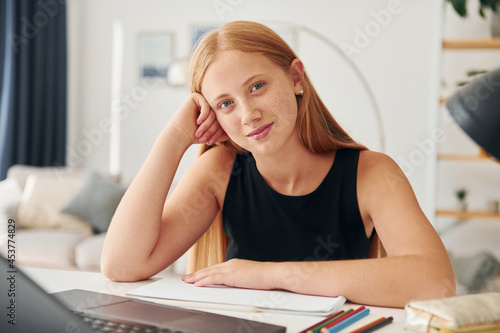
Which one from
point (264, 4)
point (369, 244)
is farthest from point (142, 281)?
point (264, 4)

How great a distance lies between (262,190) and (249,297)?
44 centimetres

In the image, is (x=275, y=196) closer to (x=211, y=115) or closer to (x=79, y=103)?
(x=211, y=115)

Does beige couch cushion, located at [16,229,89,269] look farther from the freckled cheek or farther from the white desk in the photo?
the freckled cheek

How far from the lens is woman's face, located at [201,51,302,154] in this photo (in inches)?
44.4

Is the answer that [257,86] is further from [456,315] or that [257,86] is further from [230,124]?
[456,315]

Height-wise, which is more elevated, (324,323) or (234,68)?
(234,68)

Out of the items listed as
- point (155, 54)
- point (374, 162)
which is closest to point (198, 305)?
point (374, 162)

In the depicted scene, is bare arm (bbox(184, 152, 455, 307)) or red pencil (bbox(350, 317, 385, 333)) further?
bare arm (bbox(184, 152, 455, 307))

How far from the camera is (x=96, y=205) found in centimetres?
367

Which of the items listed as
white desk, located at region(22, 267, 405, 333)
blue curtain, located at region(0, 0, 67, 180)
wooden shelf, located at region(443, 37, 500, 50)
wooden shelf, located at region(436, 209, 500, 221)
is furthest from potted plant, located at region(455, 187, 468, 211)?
blue curtain, located at region(0, 0, 67, 180)

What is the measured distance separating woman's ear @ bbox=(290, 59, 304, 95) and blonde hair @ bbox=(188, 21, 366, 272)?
11 mm

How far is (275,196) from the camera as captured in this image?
1.29 metres

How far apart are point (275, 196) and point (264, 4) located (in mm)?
3355

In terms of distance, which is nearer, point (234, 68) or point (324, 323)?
point (324, 323)
